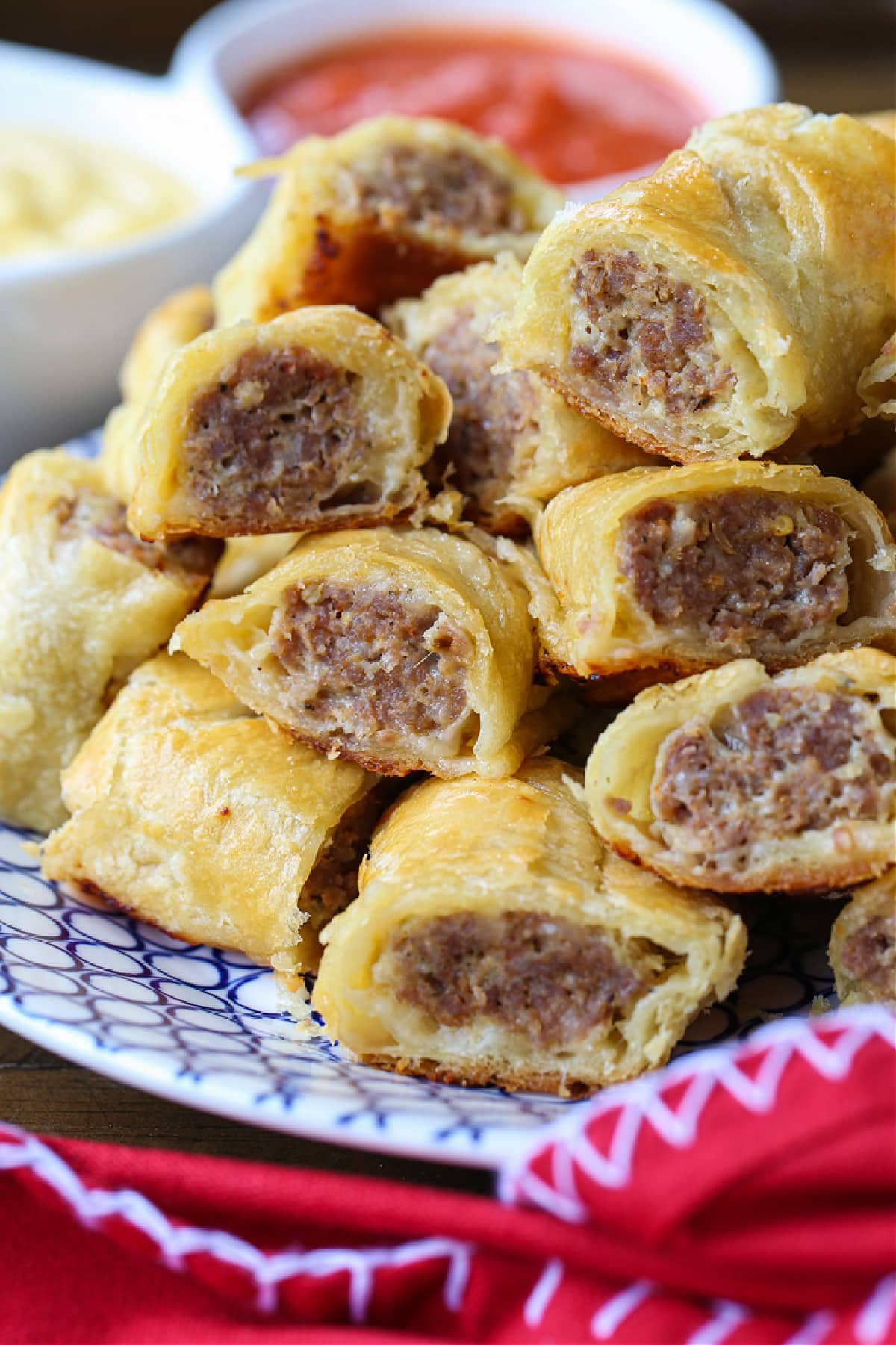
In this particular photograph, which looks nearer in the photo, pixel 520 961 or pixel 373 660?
pixel 520 961

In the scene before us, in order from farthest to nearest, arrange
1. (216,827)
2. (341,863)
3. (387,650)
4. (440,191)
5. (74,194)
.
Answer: (74,194)
(440,191)
(341,863)
(216,827)
(387,650)

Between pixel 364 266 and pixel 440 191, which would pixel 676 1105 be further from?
pixel 440 191

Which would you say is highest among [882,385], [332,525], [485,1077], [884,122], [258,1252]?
[884,122]

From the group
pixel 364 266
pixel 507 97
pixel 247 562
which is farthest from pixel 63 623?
pixel 507 97

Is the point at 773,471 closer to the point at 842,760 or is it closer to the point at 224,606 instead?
the point at 842,760

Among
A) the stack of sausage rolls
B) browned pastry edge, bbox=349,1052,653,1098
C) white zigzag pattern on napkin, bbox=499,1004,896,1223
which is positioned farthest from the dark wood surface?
white zigzag pattern on napkin, bbox=499,1004,896,1223

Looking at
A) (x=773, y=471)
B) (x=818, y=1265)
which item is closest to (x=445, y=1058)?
(x=818, y=1265)

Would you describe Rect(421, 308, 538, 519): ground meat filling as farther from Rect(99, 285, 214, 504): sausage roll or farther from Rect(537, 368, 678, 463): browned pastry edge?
Rect(99, 285, 214, 504): sausage roll
